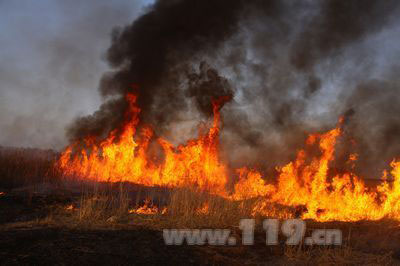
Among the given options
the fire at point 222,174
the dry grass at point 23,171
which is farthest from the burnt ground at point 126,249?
the dry grass at point 23,171

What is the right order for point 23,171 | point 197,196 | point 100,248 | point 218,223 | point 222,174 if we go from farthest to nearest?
1. point 222,174
2. point 23,171
3. point 197,196
4. point 218,223
5. point 100,248

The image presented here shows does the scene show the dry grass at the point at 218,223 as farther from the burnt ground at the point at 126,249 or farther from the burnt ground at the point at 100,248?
A: the burnt ground at the point at 100,248

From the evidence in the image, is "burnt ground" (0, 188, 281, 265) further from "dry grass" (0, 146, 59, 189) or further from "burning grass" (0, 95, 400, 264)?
"dry grass" (0, 146, 59, 189)

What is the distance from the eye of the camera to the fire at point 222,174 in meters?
14.4

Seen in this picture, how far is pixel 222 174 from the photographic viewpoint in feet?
63.4

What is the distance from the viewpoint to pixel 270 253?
25.7 ft

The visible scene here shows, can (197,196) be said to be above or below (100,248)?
above

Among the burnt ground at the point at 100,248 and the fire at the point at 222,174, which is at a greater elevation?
the fire at the point at 222,174

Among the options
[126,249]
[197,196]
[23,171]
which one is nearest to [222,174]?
[197,196]

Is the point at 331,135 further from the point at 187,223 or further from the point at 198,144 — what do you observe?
the point at 187,223

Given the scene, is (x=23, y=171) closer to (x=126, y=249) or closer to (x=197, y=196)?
(x=197, y=196)

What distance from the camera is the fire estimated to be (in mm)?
14422

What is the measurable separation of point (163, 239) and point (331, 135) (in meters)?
10.7

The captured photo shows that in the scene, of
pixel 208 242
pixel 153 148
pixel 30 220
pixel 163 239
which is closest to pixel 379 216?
pixel 208 242
